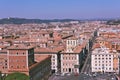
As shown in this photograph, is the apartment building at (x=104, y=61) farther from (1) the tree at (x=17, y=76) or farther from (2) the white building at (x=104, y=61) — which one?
(1) the tree at (x=17, y=76)

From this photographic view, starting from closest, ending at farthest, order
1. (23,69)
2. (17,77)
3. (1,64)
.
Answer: (17,77) < (23,69) < (1,64)

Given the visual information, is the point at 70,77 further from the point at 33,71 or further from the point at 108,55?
the point at 108,55

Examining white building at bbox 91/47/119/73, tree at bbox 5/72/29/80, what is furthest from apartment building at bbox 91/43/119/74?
tree at bbox 5/72/29/80

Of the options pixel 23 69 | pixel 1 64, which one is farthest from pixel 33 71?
pixel 1 64

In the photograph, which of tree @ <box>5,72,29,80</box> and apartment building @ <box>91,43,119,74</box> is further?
apartment building @ <box>91,43,119,74</box>

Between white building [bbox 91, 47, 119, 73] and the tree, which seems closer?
the tree

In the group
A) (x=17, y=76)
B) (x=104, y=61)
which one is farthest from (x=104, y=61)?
(x=17, y=76)

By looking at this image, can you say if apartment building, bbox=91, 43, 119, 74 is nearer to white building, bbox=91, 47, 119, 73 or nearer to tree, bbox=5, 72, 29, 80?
white building, bbox=91, 47, 119, 73

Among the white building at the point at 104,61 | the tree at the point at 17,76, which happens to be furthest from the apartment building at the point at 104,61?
the tree at the point at 17,76
